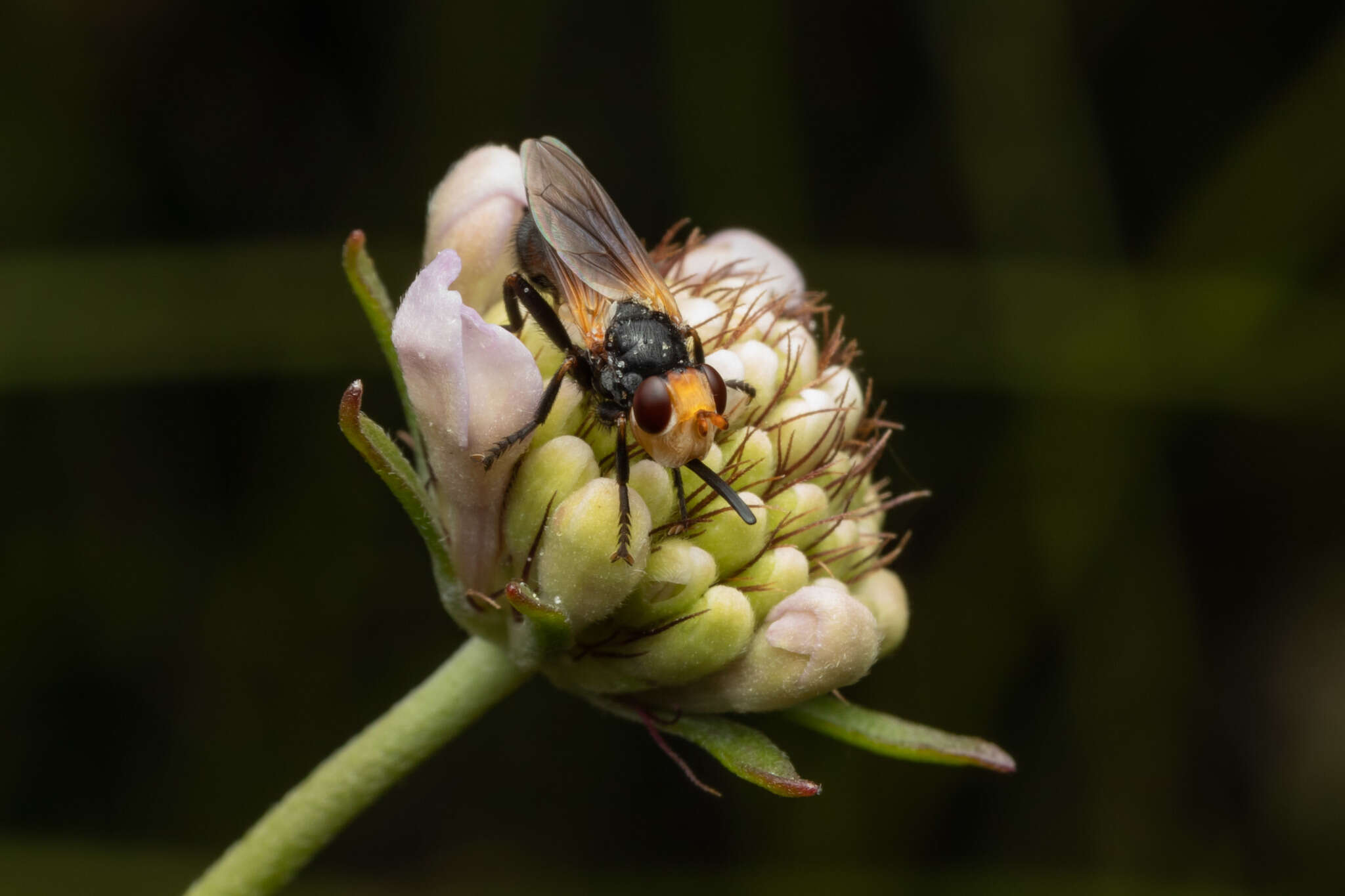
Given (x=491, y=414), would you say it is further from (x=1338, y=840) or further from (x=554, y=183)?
(x=1338, y=840)

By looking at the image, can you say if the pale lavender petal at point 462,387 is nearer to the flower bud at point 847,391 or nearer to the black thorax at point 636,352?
the black thorax at point 636,352

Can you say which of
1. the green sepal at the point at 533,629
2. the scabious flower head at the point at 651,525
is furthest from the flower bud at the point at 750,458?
the green sepal at the point at 533,629

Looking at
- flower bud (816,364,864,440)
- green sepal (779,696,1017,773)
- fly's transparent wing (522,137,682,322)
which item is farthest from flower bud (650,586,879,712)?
fly's transparent wing (522,137,682,322)

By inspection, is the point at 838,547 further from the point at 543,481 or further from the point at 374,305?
A: the point at 374,305

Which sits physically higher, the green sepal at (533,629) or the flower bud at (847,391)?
the flower bud at (847,391)

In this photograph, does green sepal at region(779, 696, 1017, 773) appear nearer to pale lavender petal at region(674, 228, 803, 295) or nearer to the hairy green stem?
the hairy green stem

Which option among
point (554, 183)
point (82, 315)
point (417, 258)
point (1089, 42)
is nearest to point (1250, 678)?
point (1089, 42)

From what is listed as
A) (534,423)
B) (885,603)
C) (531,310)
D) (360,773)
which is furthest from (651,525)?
(360,773)
